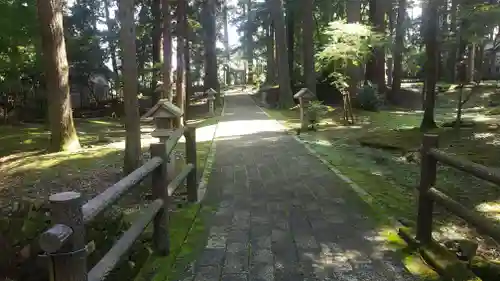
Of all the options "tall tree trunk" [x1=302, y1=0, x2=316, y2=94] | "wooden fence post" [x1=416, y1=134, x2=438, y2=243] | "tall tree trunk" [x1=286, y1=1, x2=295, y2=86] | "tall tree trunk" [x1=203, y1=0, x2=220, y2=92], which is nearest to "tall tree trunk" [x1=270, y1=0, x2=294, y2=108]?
"tall tree trunk" [x1=302, y1=0, x2=316, y2=94]

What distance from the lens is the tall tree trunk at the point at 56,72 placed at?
11367 millimetres

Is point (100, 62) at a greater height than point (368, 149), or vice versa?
point (100, 62)

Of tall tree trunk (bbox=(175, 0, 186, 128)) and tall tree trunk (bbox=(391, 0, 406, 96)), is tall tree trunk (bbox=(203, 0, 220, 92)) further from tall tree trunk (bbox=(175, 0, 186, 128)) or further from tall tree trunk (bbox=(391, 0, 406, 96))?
tall tree trunk (bbox=(175, 0, 186, 128))

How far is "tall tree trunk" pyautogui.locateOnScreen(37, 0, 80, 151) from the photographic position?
37.3 feet

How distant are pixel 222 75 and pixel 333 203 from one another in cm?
6388

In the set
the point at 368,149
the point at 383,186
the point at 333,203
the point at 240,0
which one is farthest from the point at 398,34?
the point at 240,0

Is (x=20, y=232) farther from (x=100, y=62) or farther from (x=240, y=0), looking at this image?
(x=240, y=0)

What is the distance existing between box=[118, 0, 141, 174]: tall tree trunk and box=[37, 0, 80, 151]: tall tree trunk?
13.8 ft

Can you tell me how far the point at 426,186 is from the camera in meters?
4.17

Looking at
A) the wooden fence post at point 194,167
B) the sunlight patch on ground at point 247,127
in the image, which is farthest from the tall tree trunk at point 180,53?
the wooden fence post at point 194,167

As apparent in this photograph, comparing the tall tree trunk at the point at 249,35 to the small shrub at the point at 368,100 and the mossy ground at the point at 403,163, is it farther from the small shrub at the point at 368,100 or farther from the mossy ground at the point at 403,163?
the mossy ground at the point at 403,163

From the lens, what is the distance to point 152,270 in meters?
3.77

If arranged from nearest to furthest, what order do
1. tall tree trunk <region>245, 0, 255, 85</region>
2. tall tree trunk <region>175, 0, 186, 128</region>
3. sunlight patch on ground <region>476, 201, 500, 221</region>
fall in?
sunlight patch on ground <region>476, 201, 500, 221</region> < tall tree trunk <region>175, 0, 186, 128</region> < tall tree trunk <region>245, 0, 255, 85</region>

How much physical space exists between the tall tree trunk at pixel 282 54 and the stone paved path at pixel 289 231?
1556cm
